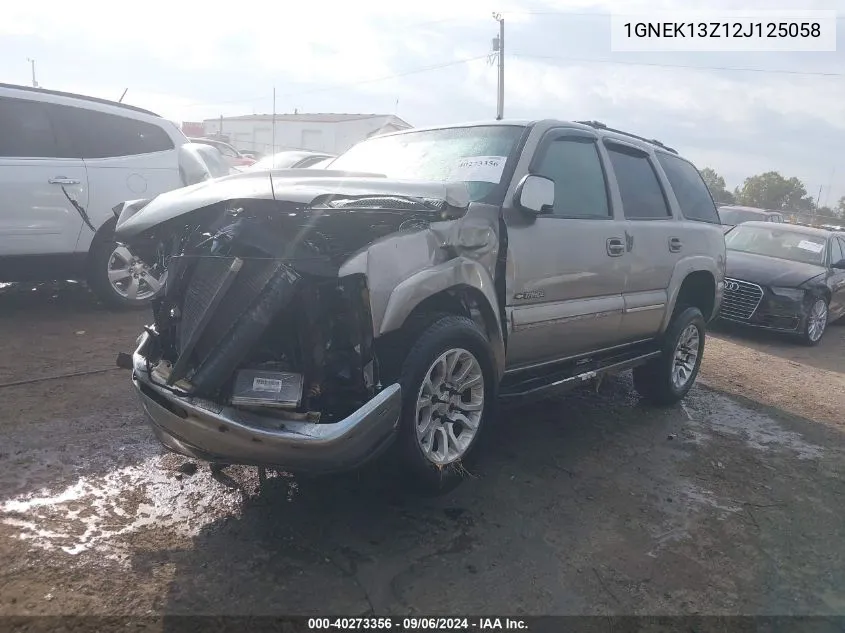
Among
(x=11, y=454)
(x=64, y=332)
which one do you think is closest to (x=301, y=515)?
(x=11, y=454)

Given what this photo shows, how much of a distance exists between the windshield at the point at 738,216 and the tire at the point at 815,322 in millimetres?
7577

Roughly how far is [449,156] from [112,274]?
13.4 feet

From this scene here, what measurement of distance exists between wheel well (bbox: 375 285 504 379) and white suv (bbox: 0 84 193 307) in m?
3.55

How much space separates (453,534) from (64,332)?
4443 millimetres

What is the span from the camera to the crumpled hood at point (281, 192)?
9.52 ft

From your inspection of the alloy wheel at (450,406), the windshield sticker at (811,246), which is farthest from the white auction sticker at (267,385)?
the windshield sticker at (811,246)

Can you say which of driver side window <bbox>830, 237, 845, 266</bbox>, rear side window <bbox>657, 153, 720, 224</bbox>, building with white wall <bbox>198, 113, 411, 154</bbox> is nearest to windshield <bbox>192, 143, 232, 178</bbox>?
rear side window <bbox>657, 153, 720, 224</bbox>

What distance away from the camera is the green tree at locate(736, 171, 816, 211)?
150 feet

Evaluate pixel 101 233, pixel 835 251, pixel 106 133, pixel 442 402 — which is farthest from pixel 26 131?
pixel 835 251

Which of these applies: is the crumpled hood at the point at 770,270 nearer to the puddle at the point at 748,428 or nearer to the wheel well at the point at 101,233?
the puddle at the point at 748,428

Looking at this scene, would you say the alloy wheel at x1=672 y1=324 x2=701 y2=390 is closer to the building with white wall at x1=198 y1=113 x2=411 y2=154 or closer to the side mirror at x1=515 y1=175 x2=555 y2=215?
the side mirror at x1=515 y1=175 x2=555 y2=215

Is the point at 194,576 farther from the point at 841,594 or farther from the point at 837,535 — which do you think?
the point at 837,535

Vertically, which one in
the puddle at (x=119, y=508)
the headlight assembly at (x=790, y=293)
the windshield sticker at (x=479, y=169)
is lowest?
the puddle at (x=119, y=508)

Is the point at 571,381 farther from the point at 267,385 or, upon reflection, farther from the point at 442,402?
the point at 267,385
